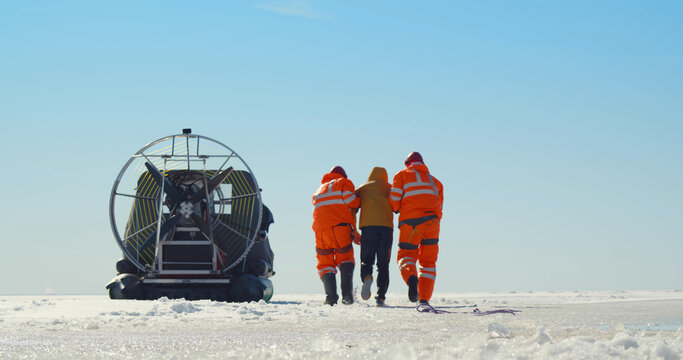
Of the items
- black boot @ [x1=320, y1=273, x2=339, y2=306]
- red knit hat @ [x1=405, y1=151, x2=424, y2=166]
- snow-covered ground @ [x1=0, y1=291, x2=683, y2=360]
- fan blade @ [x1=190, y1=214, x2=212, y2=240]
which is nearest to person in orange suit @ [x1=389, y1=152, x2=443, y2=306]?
red knit hat @ [x1=405, y1=151, x2=424, y2=166]

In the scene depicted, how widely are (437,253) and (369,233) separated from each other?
1128 millimetres

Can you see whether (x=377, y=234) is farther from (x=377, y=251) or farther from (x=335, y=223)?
(x=335, y=223)

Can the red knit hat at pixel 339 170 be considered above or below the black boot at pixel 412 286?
above

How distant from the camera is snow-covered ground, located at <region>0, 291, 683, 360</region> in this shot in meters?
3.71

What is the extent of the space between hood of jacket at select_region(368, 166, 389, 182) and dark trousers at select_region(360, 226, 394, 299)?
2.51ft

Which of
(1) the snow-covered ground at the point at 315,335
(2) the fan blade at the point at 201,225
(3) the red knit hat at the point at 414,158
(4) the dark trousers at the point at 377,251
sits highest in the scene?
(3) the red knit hat at the point at 414,158

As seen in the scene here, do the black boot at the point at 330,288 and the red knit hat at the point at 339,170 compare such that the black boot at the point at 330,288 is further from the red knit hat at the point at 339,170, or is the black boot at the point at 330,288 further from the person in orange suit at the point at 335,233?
the red knit hat at the point at 339,170

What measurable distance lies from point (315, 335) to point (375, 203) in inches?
211

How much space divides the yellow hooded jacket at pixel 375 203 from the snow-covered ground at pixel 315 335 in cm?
235

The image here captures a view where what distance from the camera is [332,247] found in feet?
35.8

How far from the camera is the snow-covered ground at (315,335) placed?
146 inches

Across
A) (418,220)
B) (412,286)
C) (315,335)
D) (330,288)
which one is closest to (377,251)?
(412,286)

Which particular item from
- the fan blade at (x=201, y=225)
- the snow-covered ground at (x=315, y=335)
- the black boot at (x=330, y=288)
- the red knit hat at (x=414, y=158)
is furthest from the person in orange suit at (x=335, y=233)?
the fan blade at (x=201, y=225)

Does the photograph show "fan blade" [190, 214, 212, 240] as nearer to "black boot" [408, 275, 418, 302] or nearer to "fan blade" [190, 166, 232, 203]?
"fan blade" [190, 166, 232, 203]
